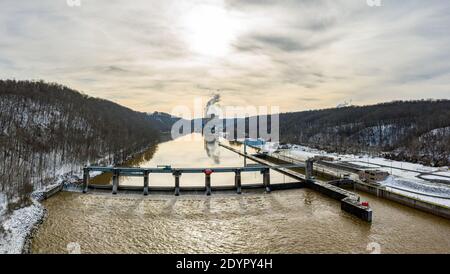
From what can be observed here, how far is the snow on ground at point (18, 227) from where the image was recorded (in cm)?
1739

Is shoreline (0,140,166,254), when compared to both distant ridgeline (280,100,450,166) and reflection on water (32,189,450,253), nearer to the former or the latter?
reflection on water (32,189,450,253)

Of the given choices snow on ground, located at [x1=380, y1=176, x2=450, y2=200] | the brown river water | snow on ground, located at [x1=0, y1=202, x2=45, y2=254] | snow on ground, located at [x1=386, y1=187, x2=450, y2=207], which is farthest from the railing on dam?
snow on ground, located at [x1=380, y1=176, x2=450, y2=200]

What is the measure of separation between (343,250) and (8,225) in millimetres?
23386

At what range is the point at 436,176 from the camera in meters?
42.0

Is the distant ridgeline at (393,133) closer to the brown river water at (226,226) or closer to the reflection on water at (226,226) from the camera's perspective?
the reflection on water at (226,226)

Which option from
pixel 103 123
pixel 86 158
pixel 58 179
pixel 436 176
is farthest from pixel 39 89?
pixel 436 176

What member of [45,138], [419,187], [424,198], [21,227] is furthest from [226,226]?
[45,138]

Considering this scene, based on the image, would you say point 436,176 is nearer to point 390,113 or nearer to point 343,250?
point 343,250

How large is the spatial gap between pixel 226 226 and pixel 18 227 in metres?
15.3

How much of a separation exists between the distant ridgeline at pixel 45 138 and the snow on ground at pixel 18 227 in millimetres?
5417

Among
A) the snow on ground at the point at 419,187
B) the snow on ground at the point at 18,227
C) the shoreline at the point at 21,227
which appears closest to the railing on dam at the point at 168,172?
the shoreline at the point at 21,227

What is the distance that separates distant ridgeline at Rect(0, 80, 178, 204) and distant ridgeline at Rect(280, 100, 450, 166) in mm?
65182

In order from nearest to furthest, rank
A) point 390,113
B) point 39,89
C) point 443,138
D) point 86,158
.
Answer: point 86,158, point 443,138, point 39,89, point 390,113

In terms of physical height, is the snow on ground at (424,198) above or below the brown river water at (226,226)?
above
